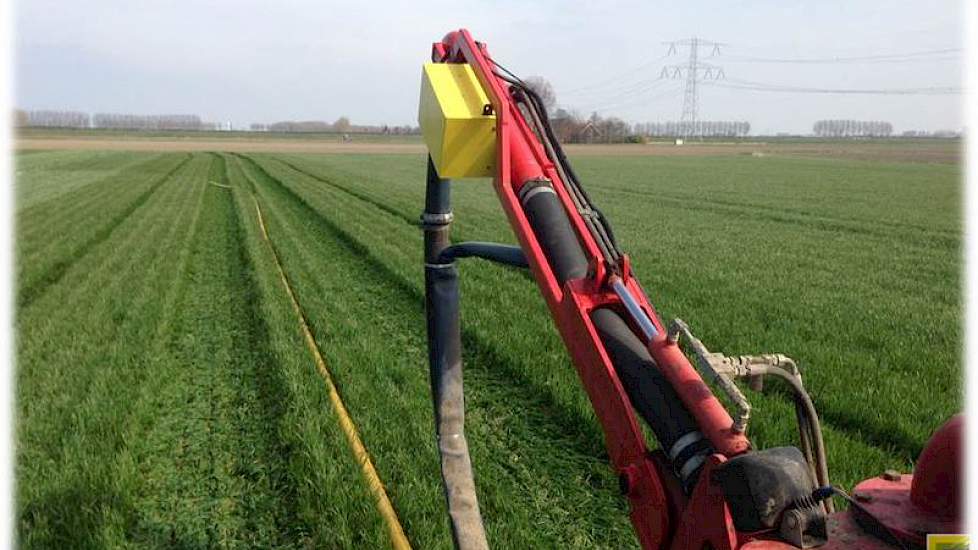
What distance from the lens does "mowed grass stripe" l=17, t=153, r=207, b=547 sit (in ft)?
12.6

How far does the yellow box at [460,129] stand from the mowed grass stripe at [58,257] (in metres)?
8.50

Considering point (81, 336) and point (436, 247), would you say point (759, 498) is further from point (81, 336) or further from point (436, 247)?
point (81, 336)

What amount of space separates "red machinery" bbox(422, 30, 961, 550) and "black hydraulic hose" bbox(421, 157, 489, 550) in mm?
245

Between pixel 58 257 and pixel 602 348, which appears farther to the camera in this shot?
pixel 58 257

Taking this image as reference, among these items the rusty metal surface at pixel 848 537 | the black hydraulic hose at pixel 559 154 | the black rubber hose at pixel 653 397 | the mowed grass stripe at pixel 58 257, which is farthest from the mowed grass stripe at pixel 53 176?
the rusty metal surface at pixel 848 537

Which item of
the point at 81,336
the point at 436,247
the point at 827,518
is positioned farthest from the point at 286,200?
the point at 827,518

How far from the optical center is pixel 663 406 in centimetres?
181

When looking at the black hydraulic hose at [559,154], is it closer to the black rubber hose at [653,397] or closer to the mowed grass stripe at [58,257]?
the black rubber hose at [653,397]

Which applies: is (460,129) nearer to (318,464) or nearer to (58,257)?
(318,464)

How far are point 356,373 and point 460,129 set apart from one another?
404cm

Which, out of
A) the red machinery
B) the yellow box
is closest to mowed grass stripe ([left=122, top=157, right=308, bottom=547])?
the red machinery

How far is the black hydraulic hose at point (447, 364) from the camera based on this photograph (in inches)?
125

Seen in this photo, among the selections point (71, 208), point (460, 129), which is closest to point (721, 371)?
point (460, 129)

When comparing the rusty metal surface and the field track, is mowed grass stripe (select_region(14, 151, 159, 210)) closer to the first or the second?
the field track
